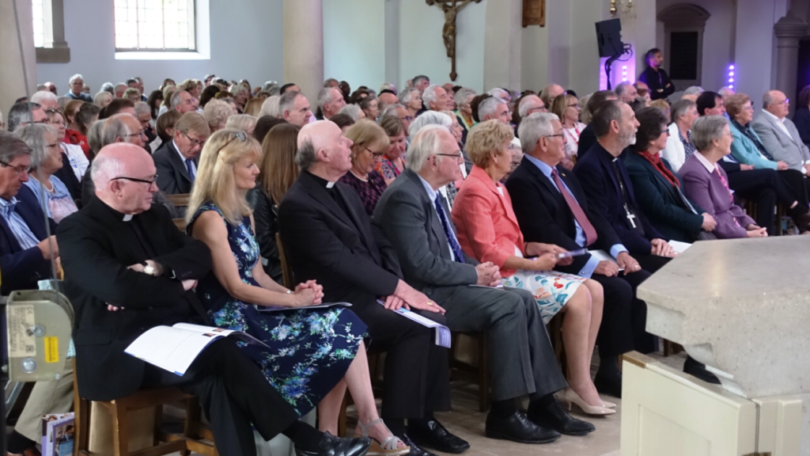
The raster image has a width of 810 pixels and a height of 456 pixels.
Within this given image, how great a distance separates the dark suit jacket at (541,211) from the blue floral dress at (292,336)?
1.42 m

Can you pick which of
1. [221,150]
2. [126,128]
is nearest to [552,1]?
[126,128]

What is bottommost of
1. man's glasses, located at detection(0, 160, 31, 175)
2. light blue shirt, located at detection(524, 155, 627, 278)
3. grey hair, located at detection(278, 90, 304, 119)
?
light blue shirt, located at detection(524, 155, 627, 278)

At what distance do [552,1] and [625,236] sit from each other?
29.2ft

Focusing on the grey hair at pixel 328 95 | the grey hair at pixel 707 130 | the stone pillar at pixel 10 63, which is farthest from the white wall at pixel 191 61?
the grey hair at pixel 707 130

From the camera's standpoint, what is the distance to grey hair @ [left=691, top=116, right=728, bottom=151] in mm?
5648

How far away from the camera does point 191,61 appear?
1723 cm

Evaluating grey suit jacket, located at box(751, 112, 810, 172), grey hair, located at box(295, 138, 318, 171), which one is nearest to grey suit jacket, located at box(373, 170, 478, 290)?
grey hair, located at box(295, 138, 318, 171)

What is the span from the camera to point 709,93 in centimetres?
802

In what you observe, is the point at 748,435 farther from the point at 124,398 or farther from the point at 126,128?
the point at 126,128

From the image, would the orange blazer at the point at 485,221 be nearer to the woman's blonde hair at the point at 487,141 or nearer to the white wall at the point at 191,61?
the woman's blonde hair at the point at 487,141

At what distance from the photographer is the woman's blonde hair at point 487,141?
431 centimetres

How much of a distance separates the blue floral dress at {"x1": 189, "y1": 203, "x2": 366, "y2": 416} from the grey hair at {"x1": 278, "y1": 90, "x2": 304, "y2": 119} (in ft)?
10.2

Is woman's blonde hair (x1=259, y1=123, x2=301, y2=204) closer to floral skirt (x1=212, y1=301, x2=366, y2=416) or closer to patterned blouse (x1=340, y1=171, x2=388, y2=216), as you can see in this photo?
patterned blouse (x1=340, y1=171, x2=388, y2=216)

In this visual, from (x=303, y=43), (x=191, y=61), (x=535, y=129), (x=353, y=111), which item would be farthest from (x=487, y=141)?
(x=191, y=61)
